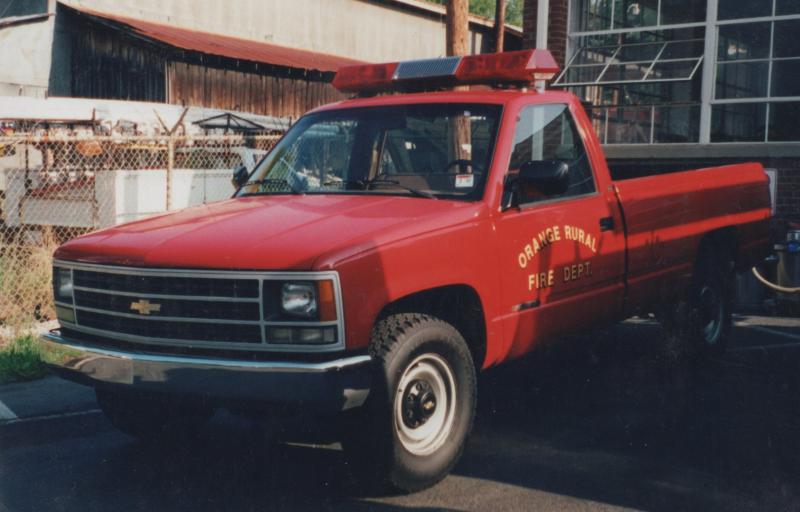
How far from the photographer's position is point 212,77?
92.3ft

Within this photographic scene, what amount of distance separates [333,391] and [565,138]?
9.25 ft

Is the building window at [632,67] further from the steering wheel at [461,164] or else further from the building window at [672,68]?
the steering wheel at [461,164]

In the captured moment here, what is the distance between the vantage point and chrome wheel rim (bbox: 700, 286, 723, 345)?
7551mm

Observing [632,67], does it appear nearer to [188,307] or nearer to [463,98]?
[463,98]

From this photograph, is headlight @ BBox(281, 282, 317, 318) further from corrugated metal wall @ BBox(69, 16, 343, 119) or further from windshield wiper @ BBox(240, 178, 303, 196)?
corrugated metal wall @ BBox(69, 16, 343, 119)

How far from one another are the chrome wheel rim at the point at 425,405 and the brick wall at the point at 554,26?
34.3 feet

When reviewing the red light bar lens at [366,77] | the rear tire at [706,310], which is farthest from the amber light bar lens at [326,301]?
the rear tire at [706,310]

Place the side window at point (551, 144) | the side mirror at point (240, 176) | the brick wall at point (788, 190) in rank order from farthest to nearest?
the brick wall at point (788, 190)
the side mirror at point (240, 176)
the side window at point (551, 144)

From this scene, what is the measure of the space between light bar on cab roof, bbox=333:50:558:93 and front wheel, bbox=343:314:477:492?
1.99 m

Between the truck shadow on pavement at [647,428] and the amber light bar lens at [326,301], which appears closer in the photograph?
the amber light bar lens at [326,301]

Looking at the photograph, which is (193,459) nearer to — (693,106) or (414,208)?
(414,208)

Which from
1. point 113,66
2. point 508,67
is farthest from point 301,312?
point 113,66

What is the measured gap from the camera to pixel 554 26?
1449cm

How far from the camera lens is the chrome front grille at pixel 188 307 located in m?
4.28
